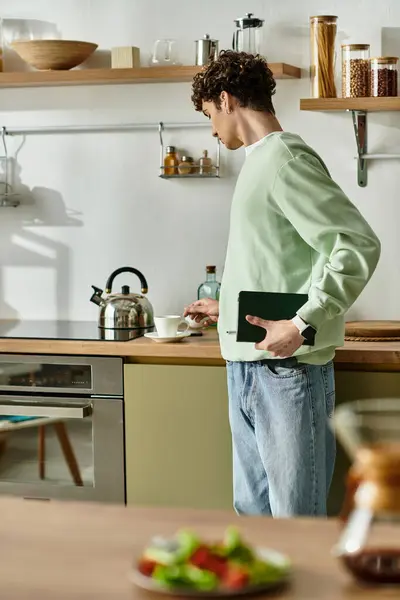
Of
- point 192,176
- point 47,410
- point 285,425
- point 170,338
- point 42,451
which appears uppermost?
point 192,176

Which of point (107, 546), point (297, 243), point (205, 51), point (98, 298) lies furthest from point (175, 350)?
point (107, 546)

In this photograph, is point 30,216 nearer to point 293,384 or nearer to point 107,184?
point 107,184

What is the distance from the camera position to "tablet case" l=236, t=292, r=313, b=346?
2.36 m

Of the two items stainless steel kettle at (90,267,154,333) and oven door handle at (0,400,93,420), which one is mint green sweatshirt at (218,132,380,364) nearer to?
oven door handle at (0,400,93,420)

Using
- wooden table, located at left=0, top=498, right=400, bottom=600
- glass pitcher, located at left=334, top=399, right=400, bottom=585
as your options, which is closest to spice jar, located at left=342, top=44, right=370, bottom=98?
wooden table, located at left=0, top=498, right=400, bottom=600

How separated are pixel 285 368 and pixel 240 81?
0.74 meters

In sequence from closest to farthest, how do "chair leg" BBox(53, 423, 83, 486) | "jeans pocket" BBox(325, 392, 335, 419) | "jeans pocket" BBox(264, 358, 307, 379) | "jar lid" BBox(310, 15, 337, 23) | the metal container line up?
"jeans pocket" BBox(264, 358, 307, 379) < "jeans pocket" BBox(325, 392, 335, 419) < "chair leg" BBox(53, 423, 83, 486) < "jar lid" BBox(310, 15, 337, 23) < the metal container

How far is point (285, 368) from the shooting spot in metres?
2.44

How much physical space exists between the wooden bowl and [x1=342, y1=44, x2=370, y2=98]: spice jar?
960 millimetres

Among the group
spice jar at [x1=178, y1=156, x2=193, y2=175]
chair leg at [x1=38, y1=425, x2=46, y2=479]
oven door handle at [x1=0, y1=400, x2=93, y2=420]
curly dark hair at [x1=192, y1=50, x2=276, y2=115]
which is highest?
curly dark hair at [x1=192, y1=50, x2=276, y2=115]

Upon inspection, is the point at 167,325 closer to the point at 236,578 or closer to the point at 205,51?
the point at 205,51

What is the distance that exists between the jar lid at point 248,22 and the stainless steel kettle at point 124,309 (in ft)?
3.05

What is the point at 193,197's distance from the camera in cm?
369

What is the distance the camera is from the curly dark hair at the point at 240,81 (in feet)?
8.20
